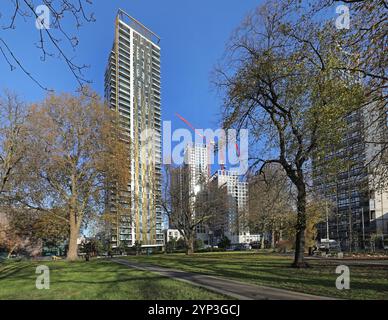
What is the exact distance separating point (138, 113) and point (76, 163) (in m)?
20.2

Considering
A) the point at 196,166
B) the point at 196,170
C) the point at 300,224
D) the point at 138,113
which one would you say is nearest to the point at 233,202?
the point at 196,170

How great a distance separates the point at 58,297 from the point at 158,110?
2154 inches

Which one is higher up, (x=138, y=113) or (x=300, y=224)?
(x=138, y=113)

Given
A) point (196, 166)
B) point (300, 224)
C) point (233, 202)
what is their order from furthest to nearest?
point (233, 202) → point (196, 166) → point (300, 224)

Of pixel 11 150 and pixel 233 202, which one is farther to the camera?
pixel 233 202

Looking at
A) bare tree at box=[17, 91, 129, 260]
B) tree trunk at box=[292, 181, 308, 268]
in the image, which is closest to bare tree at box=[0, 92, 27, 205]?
bare tree at box=[17, 91, 129, 260]

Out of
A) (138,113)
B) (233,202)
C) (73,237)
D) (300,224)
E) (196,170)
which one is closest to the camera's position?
(300,224)

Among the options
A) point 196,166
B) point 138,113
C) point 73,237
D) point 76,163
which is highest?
point 138,113

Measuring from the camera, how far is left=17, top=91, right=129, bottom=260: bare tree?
127 feet

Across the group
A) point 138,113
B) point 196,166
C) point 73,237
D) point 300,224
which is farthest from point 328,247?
point 300,224

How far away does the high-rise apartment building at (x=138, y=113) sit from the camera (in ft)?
147

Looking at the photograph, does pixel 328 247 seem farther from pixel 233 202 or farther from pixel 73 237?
pixel 73 237

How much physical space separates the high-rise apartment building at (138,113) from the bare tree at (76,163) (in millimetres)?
2154

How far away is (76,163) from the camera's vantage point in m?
40.6
